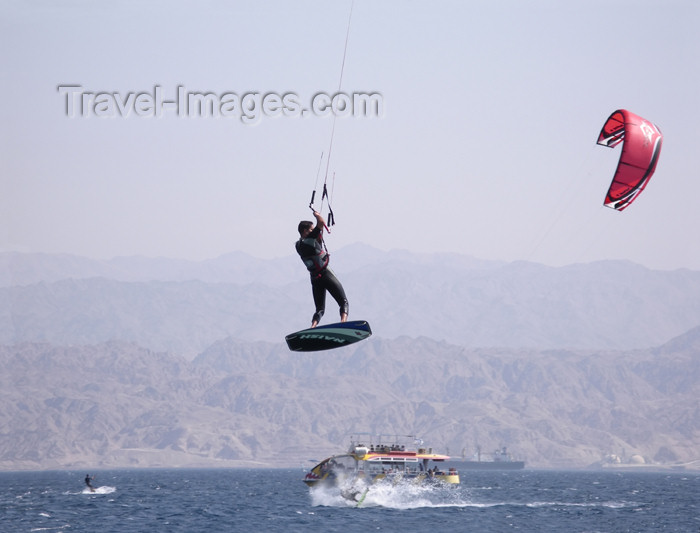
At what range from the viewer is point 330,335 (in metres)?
32.9

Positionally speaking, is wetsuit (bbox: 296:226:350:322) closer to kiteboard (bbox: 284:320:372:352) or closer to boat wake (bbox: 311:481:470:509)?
kiteboard (bbox: 284:320:372:352)

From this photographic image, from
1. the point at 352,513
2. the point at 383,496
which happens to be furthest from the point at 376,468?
the point at 383,496

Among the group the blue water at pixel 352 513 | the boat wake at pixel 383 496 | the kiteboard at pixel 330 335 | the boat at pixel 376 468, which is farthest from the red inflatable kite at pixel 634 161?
the boat wake at pixel 383 496

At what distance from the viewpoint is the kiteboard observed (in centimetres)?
3256

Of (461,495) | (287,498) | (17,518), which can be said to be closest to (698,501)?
(461,495)

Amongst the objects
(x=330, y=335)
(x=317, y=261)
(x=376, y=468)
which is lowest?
(x=376, y=468)

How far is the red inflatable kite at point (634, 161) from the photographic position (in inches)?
2045

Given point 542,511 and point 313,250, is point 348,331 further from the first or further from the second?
point 542,511

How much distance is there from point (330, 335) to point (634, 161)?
2540cm

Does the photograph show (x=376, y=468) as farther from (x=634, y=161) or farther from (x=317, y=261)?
(x=317, y=261)

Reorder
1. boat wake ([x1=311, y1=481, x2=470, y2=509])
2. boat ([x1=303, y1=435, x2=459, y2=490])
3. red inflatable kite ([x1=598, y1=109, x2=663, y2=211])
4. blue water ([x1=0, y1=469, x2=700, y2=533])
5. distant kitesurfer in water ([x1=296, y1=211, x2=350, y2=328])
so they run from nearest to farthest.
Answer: distant kitesurfer in water ([x1=296, y1=211, x2=350, y2=328]), red inflatable kite ([x1=598, y1=109, x2=663, y2=211]), blue water ([x1=0, y1=469, x2=700, y2=533]), boat ([x1=303, y1=435, x2=459, y2=490]), boat wake ([x1=311, y1=481, x2=470, y2=509])

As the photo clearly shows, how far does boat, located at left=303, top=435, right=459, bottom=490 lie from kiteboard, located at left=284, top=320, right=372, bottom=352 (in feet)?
219

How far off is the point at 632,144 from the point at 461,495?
93746 mm

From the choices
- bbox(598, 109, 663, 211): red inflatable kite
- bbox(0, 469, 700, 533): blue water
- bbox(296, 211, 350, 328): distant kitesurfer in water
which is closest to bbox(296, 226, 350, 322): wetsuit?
bbox(296, 211, 350, 328): distant kitesurfer in water
